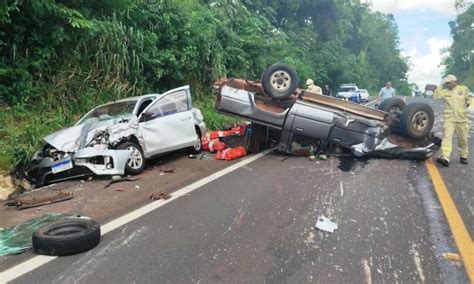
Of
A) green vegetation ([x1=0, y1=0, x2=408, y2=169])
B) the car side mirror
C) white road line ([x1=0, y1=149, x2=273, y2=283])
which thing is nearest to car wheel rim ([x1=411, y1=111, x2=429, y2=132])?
white road line ([x1=0, y1=149, x2=273, y2=283])

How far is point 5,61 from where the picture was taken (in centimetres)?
1016

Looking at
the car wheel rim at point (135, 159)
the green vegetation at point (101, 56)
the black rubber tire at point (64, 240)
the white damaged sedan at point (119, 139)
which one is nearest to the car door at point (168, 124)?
the white damaged sedan at point (119, 139)

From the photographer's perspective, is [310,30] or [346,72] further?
[346,72]

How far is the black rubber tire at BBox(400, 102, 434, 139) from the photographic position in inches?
371

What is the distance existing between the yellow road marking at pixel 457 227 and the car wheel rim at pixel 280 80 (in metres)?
3.50

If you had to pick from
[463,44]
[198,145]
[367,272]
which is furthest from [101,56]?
[463,44]

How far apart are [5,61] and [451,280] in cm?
938

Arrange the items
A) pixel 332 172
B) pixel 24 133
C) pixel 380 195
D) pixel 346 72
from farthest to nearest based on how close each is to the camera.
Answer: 1. pixel 346 72
2. pixel 24 133
3. pixel 332 172
4. pixel 380 195

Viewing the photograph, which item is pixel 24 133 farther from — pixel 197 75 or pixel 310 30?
pixel 310 30

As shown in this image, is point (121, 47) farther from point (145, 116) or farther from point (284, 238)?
point (284, 238)

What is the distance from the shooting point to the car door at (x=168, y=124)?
8805mm

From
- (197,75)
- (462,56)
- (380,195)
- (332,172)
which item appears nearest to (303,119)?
(332,172)

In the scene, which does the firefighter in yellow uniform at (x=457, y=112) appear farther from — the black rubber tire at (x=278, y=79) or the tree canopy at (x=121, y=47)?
the tree canopy at (x=121, y=47)

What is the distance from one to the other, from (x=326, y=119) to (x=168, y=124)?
3.00m
